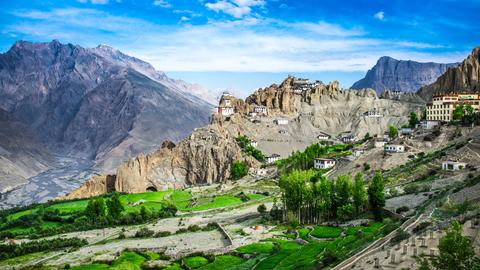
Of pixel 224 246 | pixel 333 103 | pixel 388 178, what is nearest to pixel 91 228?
pixel 224 246

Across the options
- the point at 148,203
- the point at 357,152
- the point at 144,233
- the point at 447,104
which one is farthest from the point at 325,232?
the point at 447,104

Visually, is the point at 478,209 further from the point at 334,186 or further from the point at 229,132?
the point at 229,132

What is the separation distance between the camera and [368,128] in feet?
550

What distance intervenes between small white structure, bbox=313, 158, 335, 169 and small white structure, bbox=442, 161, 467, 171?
35386 mm

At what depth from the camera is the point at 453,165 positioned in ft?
240

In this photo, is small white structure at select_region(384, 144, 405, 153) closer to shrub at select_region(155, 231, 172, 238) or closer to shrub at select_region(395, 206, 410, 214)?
shrub at select_region(395, 206, 410, 214)

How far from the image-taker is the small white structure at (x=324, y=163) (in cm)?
10932

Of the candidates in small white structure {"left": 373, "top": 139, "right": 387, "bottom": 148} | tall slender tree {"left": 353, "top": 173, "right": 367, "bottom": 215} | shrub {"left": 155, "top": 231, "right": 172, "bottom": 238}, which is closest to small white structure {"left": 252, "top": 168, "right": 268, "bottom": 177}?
small white structure {"left": 373, "top": 139, "right": 387, "bottom": 148}

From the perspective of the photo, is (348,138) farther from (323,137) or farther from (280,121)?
(280,121)

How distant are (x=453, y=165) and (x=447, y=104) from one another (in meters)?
46.3

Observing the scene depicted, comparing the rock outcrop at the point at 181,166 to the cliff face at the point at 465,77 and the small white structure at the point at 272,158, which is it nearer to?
the small white structure at the point at 272,158

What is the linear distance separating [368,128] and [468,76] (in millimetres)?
34162

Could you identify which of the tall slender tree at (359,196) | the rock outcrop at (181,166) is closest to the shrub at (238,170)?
the rock outcrop at (181,166)

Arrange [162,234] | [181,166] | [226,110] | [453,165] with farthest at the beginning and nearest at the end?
[226,110] → [181,166] → [453,165] → [162,234]
